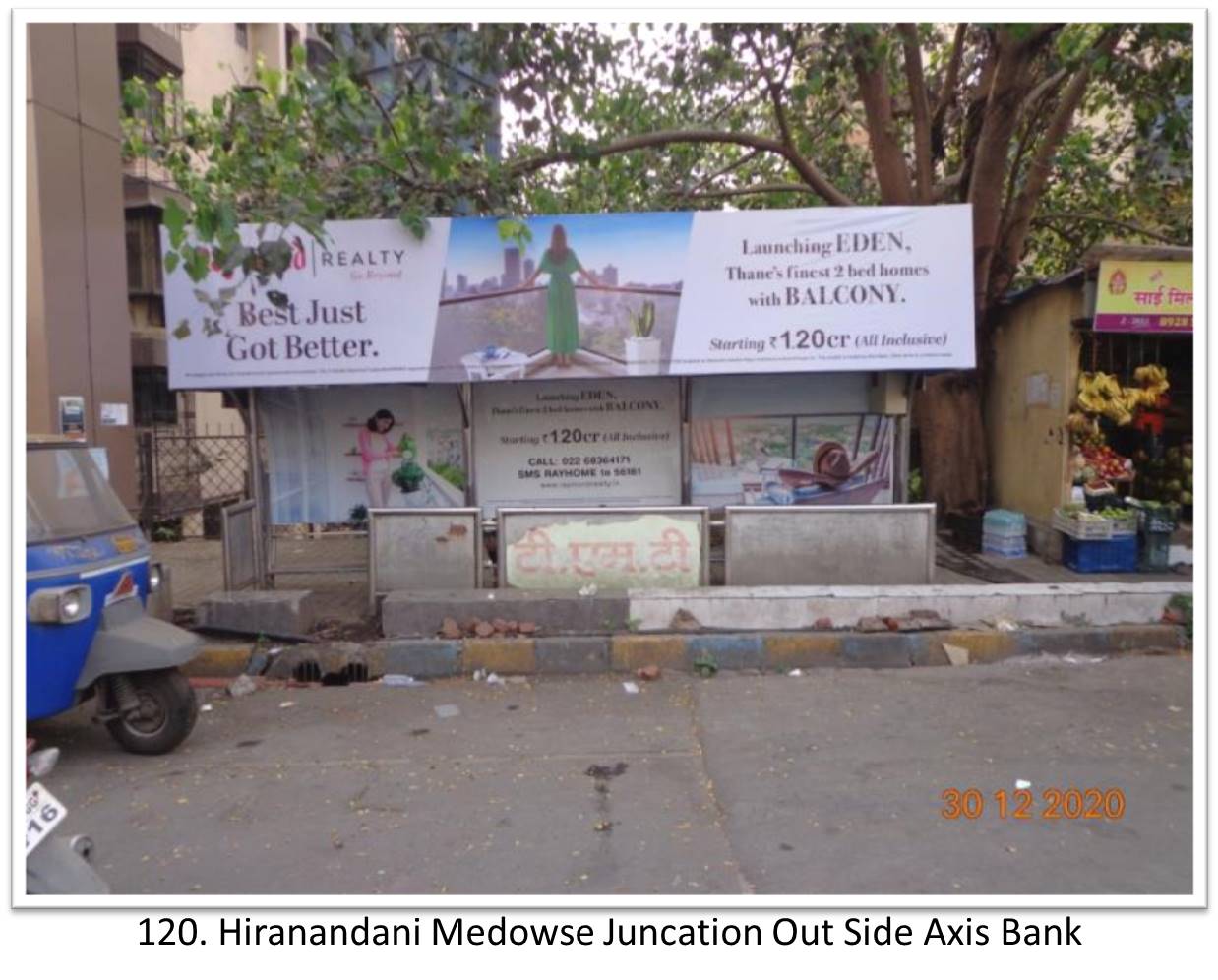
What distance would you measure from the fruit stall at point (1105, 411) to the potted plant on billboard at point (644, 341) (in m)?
3.99

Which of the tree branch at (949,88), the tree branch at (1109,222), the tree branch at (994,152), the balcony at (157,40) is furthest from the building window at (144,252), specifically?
the tree branch at (1109,222)

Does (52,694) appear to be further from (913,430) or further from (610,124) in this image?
(913,430)

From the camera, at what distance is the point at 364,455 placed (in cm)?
795

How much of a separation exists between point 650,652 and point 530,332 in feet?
8.62

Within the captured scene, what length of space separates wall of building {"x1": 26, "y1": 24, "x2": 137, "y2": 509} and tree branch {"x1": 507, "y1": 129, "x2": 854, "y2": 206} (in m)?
3.56

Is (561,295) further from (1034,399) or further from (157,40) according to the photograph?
(157,40)

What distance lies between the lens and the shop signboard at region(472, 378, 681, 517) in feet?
25.8

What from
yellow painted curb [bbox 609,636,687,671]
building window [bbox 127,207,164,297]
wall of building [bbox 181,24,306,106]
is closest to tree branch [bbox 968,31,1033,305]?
yellow painted curb [bbox 609,636,687,671]

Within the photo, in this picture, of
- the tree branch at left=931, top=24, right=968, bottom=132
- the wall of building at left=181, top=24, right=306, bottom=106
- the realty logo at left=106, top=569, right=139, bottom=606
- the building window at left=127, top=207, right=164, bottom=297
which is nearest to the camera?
the realty logo at left=106, top=569, right=139, bottom=606

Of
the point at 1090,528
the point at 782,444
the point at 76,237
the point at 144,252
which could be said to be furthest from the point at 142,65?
the point at 1090,528

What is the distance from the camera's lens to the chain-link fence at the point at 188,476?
1225 centimetres

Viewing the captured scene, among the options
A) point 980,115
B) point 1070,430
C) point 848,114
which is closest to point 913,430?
point 1070,430

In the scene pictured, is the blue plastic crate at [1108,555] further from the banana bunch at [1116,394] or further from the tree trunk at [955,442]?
the tree trunk at [955,442]
